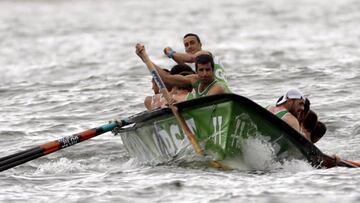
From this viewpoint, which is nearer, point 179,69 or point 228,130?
point 228,130

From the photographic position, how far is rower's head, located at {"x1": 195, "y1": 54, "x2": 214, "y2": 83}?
12805 millimetres

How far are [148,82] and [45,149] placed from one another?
33.3 feet

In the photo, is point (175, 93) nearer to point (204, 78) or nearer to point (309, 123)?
point (204, 78)

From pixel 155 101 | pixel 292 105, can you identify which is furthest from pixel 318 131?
pixel 155 101

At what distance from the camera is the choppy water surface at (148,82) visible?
11.8 meters

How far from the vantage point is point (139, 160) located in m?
13.7

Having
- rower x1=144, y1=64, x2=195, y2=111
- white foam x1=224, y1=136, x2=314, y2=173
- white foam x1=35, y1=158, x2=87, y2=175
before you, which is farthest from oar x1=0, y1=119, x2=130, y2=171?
white foam x1=224, y1=136, x2=314, y2=173

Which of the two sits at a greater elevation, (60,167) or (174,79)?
(174,79)

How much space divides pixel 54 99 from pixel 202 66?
865 cm

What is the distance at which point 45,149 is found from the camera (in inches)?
513

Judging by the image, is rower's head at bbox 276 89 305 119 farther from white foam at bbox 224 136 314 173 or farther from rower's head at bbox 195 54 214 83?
rower's head at bbox 195 54 214 83

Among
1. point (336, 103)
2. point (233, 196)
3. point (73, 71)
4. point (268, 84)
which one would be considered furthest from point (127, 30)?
point (233, 196)

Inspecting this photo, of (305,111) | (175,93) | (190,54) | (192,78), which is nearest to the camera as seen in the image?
(305,111)

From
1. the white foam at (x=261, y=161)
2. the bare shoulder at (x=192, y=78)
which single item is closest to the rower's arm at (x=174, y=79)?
the bare shoulder at (x=192, y=78)
